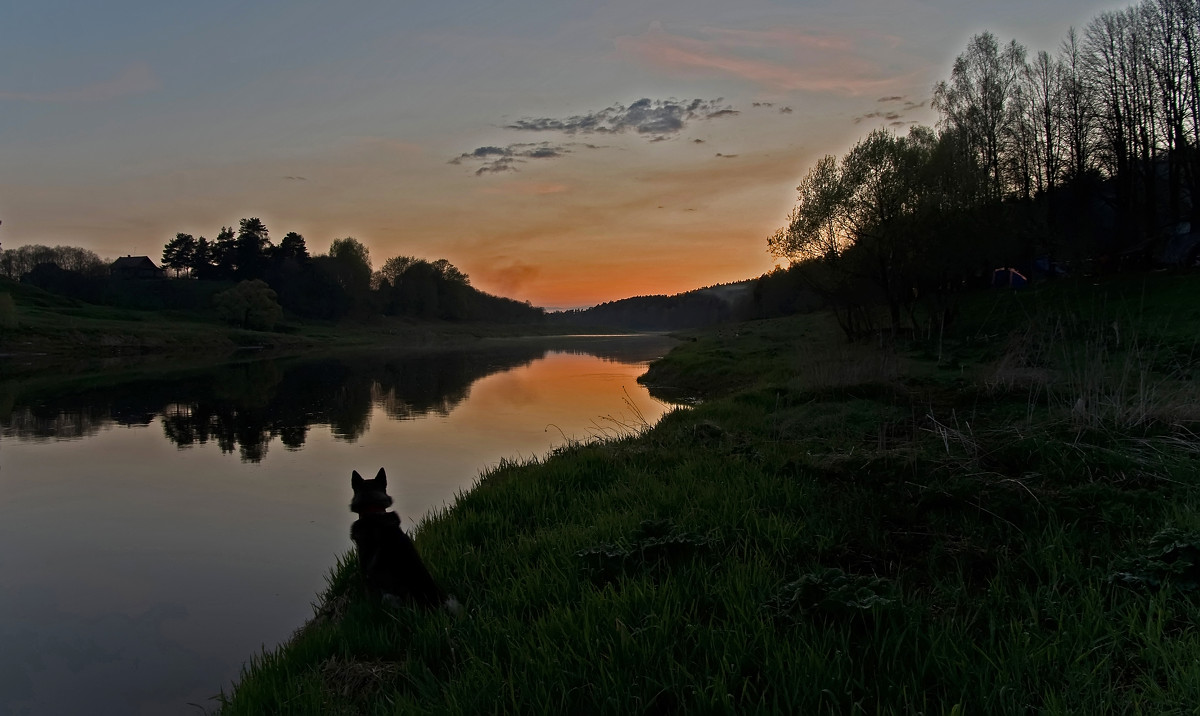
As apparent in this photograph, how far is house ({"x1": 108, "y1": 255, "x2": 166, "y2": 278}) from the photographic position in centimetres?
10862

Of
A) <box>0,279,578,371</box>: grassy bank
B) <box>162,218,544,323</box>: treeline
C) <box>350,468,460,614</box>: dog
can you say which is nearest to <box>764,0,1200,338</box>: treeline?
<box>350,468,460,614</box>: dog

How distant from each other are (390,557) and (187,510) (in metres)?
8.46

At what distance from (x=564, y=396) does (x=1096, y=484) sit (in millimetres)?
22789

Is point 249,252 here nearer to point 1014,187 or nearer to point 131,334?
point 131,334

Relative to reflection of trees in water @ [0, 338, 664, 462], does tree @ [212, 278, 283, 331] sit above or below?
above

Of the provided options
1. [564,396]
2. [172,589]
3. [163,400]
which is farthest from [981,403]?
[163,400]

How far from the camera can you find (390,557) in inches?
177

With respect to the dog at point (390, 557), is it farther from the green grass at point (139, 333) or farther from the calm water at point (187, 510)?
the green grass at point (139, 333)

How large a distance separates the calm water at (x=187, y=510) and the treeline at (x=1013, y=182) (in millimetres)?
12001

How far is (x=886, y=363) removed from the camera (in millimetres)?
15031

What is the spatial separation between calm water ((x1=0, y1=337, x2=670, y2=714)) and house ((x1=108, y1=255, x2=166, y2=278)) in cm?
10073

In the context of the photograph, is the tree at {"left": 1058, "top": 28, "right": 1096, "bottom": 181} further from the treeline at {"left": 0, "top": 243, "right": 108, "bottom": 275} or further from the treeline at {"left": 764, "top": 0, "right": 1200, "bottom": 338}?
the treeline at {"left": 0, "top": 243, "right": 108, "bottom": 275}

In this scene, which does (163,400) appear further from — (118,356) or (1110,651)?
(118,356)

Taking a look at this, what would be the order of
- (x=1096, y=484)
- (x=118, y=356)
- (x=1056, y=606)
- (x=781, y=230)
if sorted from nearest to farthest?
(x=1056, y=606) → (x=1096, y=484) → (x=781, y=230) → (x=118, y=356)
